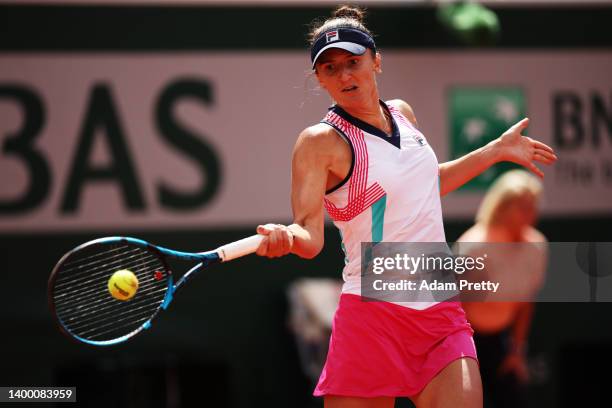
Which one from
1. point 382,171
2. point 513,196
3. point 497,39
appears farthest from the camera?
point 497,39

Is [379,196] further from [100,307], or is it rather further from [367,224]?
[100,307]

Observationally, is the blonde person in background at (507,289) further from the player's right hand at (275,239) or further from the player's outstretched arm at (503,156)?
the player's right hand at (275,239)

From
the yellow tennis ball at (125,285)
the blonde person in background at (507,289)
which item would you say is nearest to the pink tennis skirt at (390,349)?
the yellow tennis ball at (125,285)

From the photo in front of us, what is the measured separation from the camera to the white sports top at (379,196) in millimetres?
4086

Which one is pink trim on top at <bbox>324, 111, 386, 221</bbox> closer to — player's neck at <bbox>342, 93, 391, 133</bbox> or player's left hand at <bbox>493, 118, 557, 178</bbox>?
player's neck at <bbox>342, 93, 391, 133</bbox>

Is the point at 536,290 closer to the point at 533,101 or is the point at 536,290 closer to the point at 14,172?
the point at 533,101

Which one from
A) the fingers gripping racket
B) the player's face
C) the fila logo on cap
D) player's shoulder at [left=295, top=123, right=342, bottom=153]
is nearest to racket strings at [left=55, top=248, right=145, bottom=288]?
the fingers gripping racket

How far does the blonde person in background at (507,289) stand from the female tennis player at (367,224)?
2175mm

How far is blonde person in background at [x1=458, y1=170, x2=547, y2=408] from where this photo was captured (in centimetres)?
629

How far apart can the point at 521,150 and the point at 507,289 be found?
2241 mm

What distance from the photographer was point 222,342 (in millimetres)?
7773

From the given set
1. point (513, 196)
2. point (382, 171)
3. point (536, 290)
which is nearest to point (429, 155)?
point (382, 171)

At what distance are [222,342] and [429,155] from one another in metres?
3.87

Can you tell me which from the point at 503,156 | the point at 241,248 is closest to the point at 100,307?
the point at 241,248
